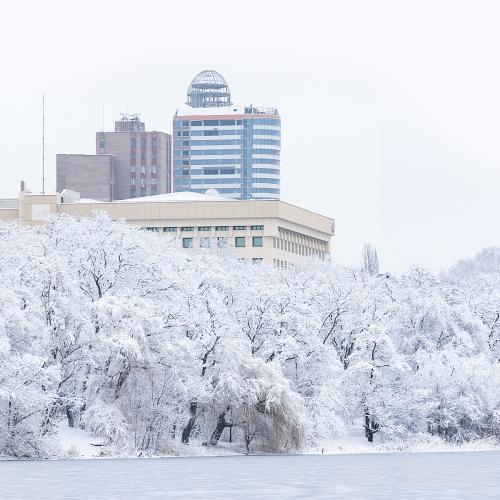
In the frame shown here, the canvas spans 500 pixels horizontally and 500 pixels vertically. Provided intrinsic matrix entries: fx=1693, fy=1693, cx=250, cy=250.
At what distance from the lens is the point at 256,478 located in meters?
62.5

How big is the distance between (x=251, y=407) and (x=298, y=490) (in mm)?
34317

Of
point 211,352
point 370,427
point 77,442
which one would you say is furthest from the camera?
point 370,427

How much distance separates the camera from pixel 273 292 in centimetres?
10219

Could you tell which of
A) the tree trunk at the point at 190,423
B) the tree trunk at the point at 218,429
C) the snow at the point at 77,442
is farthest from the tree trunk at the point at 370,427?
the snow at the point at 77,442

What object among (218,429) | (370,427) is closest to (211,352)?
(218,429)

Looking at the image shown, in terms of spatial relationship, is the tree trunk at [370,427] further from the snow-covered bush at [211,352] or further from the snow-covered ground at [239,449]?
the snow-covered ground at [239,449]

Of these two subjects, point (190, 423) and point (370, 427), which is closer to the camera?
point (190, 423)

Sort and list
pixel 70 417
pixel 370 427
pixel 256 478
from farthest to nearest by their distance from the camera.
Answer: pixel 370 427
pixel 70 417
pixel 256 478

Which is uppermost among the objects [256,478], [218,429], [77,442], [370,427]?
[218,429]

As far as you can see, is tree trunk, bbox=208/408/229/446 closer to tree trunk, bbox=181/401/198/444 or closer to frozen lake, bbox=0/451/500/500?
tree trunk, bbox=181/401/198/444

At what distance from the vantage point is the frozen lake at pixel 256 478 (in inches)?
2090

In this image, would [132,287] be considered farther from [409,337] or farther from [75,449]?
[409,337]

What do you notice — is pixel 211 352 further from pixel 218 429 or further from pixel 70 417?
pixel 70 417

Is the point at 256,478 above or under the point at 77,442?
under
